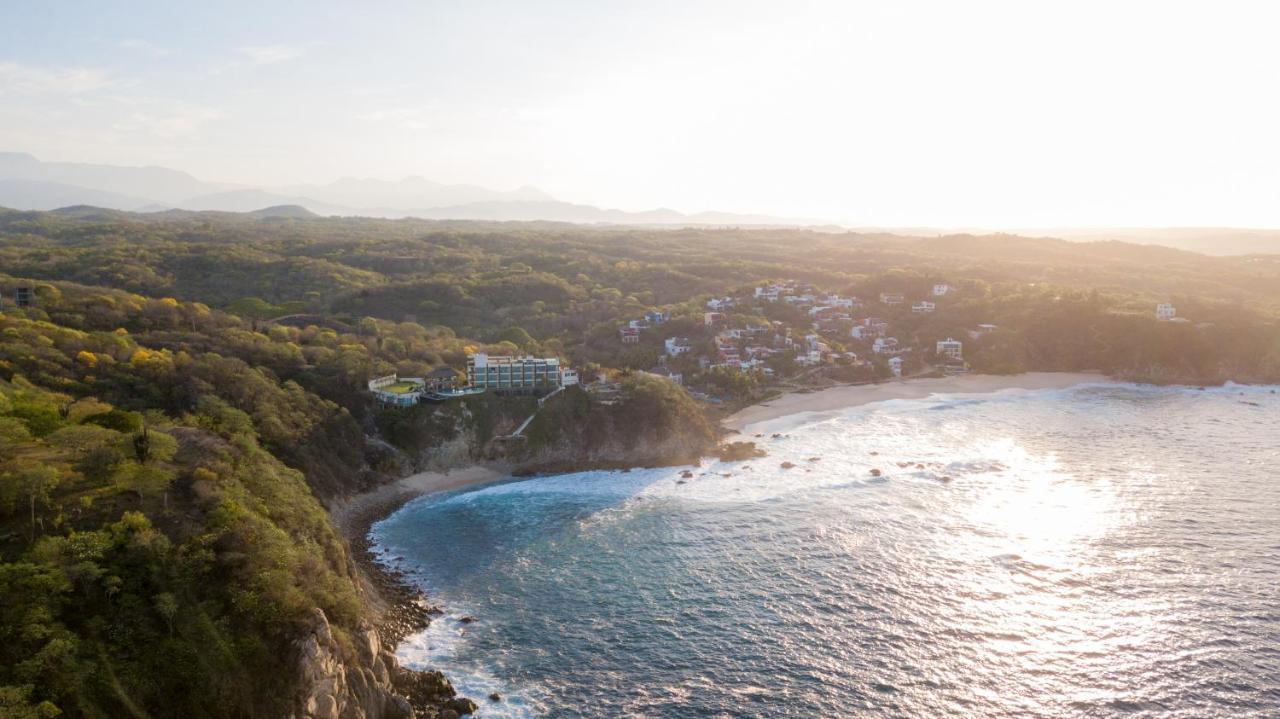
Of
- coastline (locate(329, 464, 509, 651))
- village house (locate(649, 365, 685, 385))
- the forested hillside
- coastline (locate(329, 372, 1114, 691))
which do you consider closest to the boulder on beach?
the forested hillside

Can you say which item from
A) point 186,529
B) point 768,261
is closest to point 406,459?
point 186,529

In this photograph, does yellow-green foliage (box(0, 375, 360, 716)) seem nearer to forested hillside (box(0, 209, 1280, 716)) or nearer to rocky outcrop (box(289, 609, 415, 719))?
forested hillside (box(0, 209, 1280, 716))

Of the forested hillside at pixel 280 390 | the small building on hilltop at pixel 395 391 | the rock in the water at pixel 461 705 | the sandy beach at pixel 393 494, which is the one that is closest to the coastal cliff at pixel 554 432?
the forested hillside at pixel 280 390

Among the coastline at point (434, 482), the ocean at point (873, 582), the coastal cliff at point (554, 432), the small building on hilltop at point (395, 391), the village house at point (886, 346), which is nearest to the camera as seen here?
the ocean at point (873, 582)

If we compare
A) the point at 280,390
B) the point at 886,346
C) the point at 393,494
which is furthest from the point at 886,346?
the point at 280,390

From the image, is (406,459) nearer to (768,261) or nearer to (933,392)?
(933,392)

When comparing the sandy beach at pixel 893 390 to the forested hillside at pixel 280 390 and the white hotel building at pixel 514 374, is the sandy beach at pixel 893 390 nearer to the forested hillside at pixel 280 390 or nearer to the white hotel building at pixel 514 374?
the forested hillside at pixel 280 390

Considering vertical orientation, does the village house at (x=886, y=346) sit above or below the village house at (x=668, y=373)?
above
